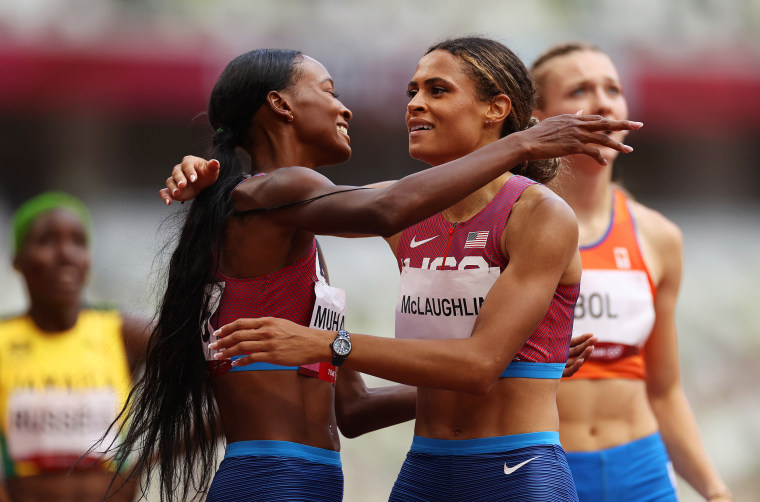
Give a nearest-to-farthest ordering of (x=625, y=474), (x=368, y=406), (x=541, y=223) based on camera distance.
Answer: (x=541, y=223)
(x=368, y=406)
(x=625, y=474)

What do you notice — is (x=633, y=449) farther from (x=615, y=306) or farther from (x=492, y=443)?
(x=492, y=443)

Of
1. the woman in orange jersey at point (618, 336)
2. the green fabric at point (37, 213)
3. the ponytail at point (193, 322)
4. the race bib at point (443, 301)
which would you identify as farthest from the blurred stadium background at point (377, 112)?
the race bib at point (443, 301)

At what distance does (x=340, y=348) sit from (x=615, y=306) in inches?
70.6

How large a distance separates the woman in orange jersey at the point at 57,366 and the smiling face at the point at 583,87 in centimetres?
249

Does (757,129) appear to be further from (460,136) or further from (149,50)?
(460,136)

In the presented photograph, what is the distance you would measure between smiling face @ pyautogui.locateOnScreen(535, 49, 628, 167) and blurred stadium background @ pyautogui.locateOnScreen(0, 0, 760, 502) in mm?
5942

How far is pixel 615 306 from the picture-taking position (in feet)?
13.7

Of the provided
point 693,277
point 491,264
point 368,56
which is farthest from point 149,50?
point 491,264

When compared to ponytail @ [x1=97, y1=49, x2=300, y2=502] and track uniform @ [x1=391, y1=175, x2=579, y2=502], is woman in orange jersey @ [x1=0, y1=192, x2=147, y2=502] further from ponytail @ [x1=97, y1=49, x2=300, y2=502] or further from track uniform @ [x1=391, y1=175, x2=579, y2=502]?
track uniform @ [x1=391, y1=175, x2=579, y2=502]

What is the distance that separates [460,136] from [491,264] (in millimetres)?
522

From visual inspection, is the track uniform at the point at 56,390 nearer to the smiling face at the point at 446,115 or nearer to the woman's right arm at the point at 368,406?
the woman's right arm at the point at 368,406

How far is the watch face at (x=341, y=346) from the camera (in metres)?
2.74

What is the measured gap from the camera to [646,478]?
13.5 ft

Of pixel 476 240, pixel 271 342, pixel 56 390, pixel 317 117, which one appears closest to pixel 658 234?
pixel 476 240
